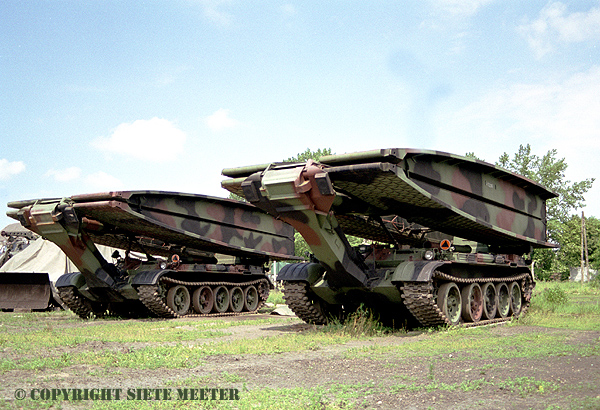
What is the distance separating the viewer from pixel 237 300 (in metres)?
19.7

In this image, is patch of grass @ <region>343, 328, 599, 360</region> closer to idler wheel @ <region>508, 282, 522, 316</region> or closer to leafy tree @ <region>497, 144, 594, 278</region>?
idler wheel @ <region>508, 282, 522, 316</region>

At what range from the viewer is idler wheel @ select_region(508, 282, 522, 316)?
587 inches

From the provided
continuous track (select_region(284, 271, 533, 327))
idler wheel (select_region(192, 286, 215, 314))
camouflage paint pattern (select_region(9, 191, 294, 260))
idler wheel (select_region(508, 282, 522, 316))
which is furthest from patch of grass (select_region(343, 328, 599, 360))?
idler wheel (select_region(192, 286, 215, 314))

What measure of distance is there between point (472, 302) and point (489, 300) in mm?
986

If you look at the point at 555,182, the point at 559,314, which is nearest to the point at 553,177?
the point at 555,182

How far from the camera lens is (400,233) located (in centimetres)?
1434

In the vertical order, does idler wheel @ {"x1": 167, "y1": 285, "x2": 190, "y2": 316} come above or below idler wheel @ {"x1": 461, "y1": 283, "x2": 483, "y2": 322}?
below

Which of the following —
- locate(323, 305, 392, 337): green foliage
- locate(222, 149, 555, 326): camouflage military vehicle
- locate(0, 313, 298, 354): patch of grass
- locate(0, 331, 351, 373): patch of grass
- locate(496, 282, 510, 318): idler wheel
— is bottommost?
locate(0, 313, 298, 354): patch of grass

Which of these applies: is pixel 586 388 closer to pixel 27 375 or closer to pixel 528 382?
pixel 528 382

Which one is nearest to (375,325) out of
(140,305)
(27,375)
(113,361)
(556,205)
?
(113,361)

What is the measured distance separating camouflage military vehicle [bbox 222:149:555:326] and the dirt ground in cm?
269

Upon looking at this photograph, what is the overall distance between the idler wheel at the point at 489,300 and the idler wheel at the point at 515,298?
84 centimetres

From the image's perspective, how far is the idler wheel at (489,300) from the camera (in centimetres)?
1364

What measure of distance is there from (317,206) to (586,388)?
18.6 feet
